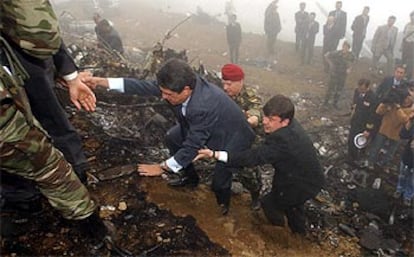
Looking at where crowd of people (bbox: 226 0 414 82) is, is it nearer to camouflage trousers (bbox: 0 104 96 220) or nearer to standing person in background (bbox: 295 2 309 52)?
standing person in background (bbox: 295 2 309 52)

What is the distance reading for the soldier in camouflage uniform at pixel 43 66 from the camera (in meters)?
2.22

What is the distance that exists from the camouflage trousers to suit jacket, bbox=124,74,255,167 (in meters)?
0.92

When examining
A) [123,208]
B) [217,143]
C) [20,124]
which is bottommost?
[123,208]

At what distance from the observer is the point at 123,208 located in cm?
334

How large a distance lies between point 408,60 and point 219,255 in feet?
31.2

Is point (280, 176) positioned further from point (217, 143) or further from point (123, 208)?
point (123, 208)

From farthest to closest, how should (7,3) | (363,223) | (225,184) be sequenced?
(363,223), (225,184), (7,3)

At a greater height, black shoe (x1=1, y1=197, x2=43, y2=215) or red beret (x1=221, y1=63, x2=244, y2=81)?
red beret (x1=221, y1=63, x2=244, y2=81)

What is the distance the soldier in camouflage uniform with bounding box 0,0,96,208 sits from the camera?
87.3 inches

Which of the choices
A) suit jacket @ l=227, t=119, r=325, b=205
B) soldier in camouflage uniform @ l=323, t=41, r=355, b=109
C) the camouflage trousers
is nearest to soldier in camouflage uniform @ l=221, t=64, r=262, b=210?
suit jacket @ l=227, t=119, r=325, b=205

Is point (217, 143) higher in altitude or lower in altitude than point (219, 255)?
higher

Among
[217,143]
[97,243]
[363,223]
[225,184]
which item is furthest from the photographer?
[363,223]

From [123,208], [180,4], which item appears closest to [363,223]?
[123,208]

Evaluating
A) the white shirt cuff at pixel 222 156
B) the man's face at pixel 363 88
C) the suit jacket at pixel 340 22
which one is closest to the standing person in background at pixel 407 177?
the man's face at pixel 363 88
